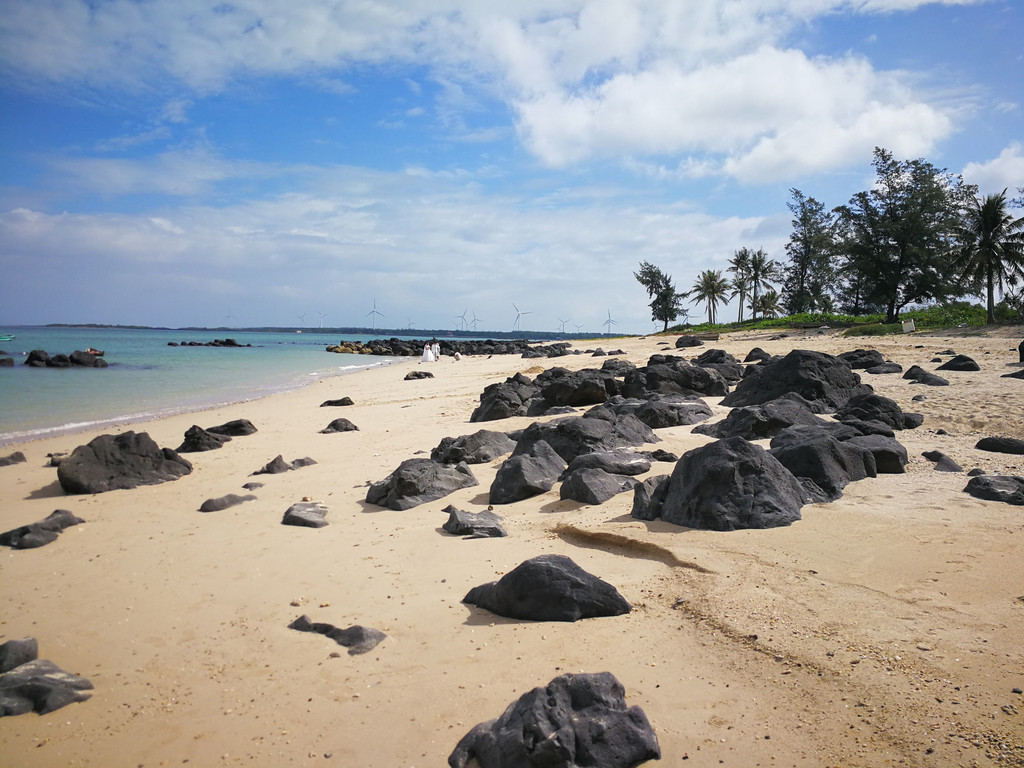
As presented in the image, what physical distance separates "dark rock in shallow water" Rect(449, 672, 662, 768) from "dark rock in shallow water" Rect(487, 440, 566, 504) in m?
4.15

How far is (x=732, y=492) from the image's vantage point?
5723 mm

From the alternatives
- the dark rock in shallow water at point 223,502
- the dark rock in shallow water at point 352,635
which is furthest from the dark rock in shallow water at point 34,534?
the dark rock in shallow water at point 352,635

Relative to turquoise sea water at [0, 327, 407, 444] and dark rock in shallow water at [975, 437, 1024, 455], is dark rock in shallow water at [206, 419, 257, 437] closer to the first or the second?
turquoise sea water at [0, 327, 407, 444]

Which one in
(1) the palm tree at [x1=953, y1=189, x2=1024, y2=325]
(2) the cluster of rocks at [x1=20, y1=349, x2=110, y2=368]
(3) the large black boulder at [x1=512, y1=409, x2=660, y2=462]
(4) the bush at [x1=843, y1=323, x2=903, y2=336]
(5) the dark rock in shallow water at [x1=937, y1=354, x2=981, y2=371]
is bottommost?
(3) the large black boulder at [x1=512, y1=409, x2=660, y2=462]

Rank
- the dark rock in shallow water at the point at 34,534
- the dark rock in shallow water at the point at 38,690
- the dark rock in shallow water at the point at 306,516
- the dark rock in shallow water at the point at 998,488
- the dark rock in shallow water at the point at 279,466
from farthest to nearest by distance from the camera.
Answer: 1. the dark rock in shallow water at the point at 279,466
2. the dark rock in shallow water at the point at 306,516
3. the dark rock in shallow water at the point at 34,534
4. the dark rock in shallow water at the point at 998,488
5. the dark rock in shallow water at the point at 38,690

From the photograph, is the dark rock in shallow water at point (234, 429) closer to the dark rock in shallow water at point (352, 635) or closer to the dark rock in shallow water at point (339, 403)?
the dark rock in shallow water at point (339, 403)

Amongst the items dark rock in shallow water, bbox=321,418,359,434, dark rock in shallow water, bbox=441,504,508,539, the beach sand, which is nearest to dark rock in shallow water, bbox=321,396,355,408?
dark rock in shallow water, bbox=321,418,359,434

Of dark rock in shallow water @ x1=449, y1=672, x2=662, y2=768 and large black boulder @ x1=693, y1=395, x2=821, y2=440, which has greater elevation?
large black boulder @ x1=693, y1=395, x2=821, y2=440

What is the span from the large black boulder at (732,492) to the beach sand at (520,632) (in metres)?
0.24

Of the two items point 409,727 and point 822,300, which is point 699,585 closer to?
point 409,727

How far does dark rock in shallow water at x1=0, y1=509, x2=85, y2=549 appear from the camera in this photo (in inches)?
264

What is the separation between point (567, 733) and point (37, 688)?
3.28m

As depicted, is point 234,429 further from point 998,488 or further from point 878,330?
point 878,330

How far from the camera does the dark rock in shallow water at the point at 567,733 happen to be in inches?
111
